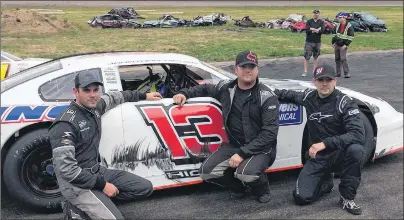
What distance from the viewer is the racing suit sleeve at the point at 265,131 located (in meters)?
3.90

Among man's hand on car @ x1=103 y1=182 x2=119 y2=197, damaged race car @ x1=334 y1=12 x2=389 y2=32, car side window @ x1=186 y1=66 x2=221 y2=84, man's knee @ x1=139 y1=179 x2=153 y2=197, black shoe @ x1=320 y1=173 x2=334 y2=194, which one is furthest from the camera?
damaged race car @ x1=334 y1=12 x2=389 y2=32

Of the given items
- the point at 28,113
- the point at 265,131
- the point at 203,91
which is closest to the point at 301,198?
the point at 265,131

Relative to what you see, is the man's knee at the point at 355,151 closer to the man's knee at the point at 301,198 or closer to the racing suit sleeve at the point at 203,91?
the man's knee at the point at 301,198

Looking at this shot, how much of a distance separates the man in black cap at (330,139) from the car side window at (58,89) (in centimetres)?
202

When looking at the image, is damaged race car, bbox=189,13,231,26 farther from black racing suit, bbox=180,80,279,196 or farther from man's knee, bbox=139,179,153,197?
man's knee, bbox=139,179,153,197

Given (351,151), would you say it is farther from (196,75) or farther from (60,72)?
(60,72)

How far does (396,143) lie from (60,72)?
3.63m

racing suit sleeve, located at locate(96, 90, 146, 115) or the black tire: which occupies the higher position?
racing suit sleeve, located at locate(96, 90, 146, 115)

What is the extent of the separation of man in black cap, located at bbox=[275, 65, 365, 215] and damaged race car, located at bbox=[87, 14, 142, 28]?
23521 mm

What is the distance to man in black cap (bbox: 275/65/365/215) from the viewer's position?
154 inches

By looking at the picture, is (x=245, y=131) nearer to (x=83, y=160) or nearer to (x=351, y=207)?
(x=351, y=207)

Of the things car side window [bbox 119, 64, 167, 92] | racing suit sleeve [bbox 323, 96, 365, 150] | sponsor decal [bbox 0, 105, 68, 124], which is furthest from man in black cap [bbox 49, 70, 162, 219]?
racing suit sleeve [bbox 323, 96, 365, 150]

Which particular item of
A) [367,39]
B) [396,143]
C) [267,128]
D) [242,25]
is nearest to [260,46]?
[367,39]

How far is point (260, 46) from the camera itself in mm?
17422
